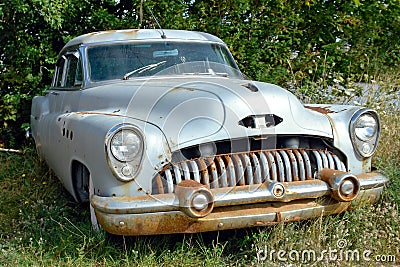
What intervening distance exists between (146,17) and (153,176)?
499 cm

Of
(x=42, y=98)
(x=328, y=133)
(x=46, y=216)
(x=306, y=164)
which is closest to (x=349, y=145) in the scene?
(x=328, y=133)

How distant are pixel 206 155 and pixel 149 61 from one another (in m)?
1.38

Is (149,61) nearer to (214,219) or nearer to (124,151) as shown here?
(124,151)

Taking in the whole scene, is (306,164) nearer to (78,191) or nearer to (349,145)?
(349,145)

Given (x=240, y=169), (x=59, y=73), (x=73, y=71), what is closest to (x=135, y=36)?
(x=73, y=71)

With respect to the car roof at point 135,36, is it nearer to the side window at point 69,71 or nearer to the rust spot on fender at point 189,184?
the side window at point 69,71

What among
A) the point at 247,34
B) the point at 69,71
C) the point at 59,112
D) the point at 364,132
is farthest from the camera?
the point at 247,34

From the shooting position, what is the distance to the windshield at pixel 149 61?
13.8 ft

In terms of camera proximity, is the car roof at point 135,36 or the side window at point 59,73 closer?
the car roof at point 135,36

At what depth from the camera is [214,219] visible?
119 inches

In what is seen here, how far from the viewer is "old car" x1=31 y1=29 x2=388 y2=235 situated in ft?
9.78

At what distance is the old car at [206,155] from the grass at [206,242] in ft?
0.72

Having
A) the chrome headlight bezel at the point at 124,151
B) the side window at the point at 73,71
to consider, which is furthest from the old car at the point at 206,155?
the side window at the point at 73,71

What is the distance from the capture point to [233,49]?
7496 millimetres
